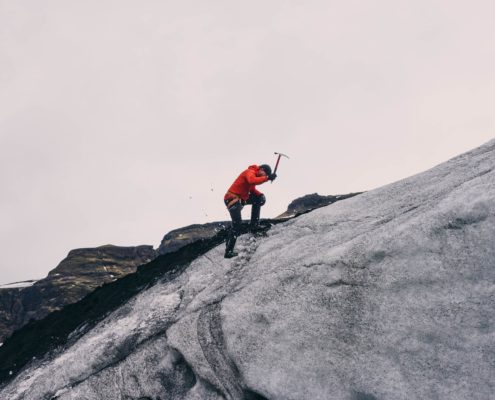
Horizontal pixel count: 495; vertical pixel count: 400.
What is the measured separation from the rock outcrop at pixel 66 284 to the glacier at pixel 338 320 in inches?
1940

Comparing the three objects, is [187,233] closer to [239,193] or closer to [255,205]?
[255,205]

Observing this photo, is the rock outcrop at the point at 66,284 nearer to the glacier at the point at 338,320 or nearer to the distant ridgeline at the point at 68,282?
the distant ridgeline at the point at 68,282

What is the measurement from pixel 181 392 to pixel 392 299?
584 cm

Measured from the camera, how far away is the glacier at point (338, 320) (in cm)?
791

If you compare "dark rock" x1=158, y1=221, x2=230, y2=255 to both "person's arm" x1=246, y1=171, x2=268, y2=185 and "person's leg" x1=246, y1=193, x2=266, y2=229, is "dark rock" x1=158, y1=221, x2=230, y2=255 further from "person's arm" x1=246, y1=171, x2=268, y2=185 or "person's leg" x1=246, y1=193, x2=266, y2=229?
"person's arm" x1=246, y1=171, x2=268, y2=185

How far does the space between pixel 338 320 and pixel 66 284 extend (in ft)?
224

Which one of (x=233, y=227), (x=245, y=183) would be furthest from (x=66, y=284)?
(x=245, y=183)

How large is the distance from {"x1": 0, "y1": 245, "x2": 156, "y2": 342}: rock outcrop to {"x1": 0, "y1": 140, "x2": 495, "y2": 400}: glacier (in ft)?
162

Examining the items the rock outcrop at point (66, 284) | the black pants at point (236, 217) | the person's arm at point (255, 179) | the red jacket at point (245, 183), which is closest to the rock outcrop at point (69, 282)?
the rock outcrop at point (66, 284)

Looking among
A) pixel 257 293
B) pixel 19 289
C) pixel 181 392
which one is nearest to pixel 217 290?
pixel 257 293

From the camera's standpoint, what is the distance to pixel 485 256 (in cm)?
806

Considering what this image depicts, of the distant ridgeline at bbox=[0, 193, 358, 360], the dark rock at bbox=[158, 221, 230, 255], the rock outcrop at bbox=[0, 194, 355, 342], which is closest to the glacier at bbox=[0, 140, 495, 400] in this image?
the rock outcrop at bbox=[0, 194, 355, 342]

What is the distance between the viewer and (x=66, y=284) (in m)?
67.8

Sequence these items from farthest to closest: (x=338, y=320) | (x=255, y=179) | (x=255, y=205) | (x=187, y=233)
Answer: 1. (x=187, y=233)
2. (x=255, y=205)
3. (x=255, y=179)
4. (x=338, y=320)
